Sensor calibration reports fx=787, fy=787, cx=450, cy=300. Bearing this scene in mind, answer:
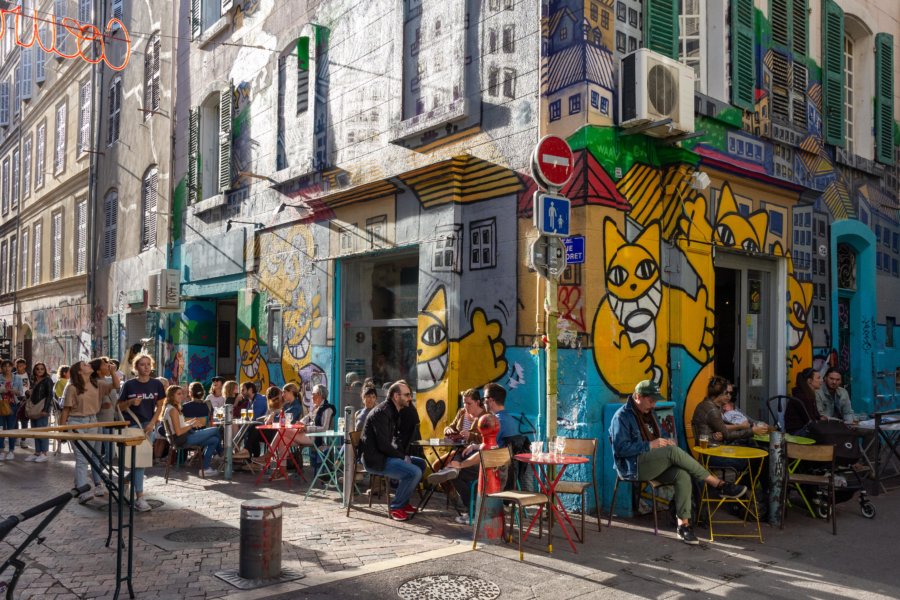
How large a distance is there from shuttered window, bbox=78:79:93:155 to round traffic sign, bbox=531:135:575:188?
16.5 metres

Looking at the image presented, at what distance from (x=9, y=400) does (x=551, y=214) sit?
33.7 feet

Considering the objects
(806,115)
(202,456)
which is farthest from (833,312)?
(202,456)

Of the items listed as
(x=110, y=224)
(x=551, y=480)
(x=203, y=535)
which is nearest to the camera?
(x=551, y=480)

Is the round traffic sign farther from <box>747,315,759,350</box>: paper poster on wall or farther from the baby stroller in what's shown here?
<box>747,315,759,350</box>: paper poster on wall

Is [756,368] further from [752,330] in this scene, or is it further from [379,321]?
[379,321]

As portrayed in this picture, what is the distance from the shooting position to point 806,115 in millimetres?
10539

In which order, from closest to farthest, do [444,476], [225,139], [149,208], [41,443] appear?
[444,476] < [41,443] < [225,139] < [149,208]

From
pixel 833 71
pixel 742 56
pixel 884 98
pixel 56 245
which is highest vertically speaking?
pixel 833 71

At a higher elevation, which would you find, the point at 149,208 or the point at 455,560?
the point at 149,208

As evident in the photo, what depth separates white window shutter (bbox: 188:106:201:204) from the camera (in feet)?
49.5

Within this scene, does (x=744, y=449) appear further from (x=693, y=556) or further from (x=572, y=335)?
(x=572, y=335)

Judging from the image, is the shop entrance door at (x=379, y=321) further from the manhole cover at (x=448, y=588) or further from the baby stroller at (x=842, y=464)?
the baby stroller at (x=842, y=464)

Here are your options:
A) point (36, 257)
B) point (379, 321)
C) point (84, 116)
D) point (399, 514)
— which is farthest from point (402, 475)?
point (36, 257)

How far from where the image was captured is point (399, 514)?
7656mm
